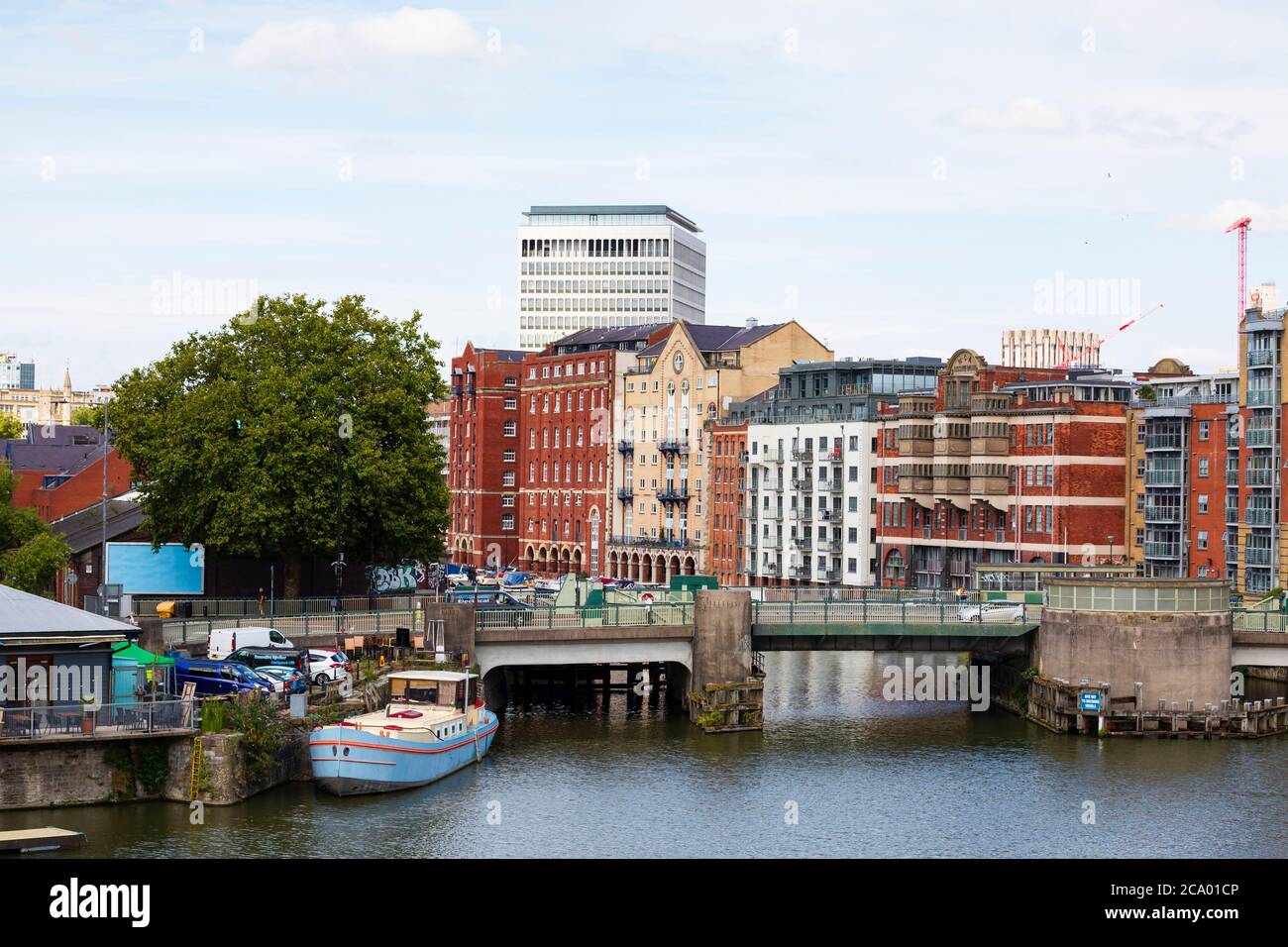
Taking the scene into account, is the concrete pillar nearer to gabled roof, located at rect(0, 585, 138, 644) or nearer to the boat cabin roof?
→ the boat cabin roof

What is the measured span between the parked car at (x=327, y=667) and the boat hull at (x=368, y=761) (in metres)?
8.33

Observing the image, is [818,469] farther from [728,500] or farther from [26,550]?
[26,550]

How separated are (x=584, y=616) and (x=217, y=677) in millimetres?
19151

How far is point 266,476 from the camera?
93375 mm

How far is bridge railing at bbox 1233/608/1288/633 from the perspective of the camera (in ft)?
282

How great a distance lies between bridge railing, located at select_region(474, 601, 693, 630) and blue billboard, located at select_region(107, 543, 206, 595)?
24.9m

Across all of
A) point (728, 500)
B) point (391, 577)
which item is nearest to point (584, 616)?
point (391, 577)

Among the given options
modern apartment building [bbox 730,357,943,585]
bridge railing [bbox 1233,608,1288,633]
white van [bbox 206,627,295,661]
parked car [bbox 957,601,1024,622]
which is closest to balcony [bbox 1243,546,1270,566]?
bridge railing [bbox 1233,608,1288,633]

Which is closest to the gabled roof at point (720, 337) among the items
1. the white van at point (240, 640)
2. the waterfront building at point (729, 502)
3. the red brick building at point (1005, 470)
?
the waterfront building at point (729, 502)

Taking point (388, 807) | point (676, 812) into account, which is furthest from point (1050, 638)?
point (388, 807)

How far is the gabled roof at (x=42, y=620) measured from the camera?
59.8m

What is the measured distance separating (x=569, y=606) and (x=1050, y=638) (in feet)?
73.6

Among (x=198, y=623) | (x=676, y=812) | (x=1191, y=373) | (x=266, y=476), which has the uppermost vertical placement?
(x=1191, y=373)
